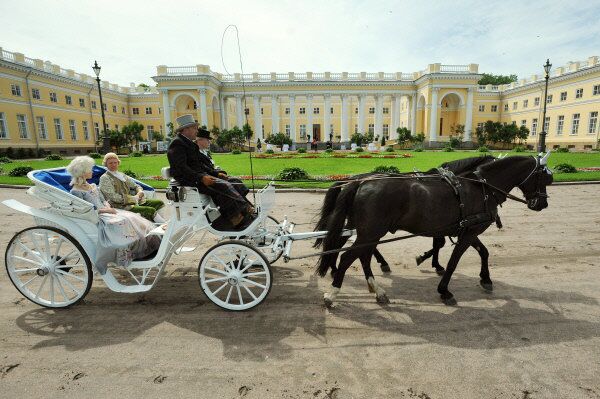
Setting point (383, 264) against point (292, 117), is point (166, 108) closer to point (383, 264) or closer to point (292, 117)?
point (292, 117)

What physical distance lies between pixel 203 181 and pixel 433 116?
167ft

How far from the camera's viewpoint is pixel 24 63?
34.0 m

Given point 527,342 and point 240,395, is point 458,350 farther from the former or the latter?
point 240,395

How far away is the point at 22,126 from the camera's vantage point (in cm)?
3412

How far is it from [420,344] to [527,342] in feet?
3.20

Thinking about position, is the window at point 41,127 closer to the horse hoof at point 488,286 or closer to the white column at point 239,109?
the white column at point 239,109

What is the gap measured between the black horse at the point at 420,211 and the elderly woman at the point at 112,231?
87.4 inches

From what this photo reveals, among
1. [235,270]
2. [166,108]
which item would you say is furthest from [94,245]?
[166,108]

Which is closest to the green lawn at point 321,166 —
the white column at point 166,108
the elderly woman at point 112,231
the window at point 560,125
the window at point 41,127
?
the elderly woman at point 112,231

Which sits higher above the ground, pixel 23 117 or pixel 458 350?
pixel 23 117

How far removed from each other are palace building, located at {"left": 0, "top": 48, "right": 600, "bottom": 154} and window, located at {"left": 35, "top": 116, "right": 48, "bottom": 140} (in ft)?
0.42

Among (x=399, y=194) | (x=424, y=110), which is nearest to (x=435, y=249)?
(x=399, y=194)

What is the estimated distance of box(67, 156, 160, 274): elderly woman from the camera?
11.6 feet

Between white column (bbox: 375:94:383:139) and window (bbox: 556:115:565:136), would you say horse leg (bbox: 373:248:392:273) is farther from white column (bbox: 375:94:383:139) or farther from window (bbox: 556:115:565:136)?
white column (bbox: 375:94:383:139)
